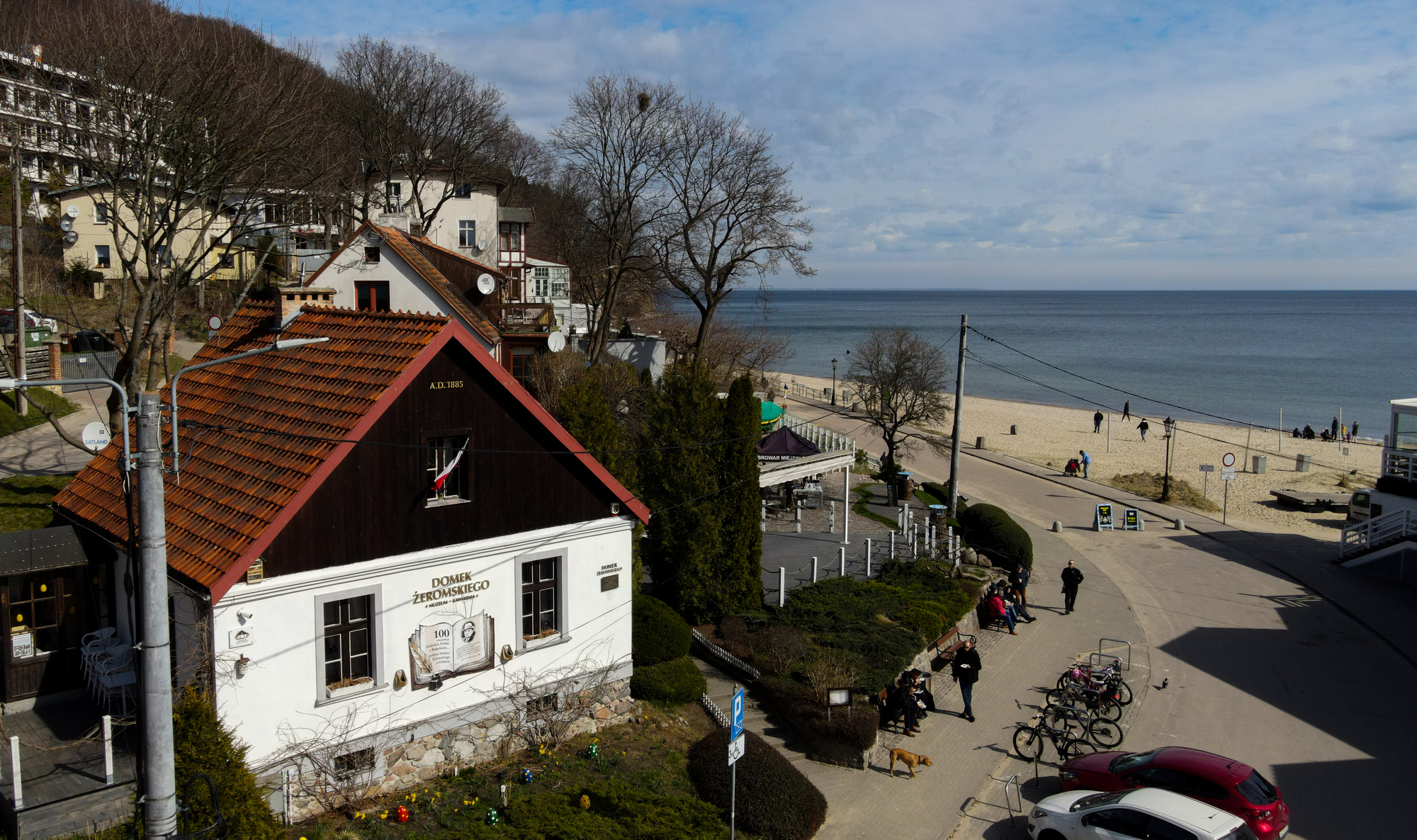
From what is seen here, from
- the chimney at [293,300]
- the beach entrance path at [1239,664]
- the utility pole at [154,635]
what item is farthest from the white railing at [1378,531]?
the utility pole at [154,635]

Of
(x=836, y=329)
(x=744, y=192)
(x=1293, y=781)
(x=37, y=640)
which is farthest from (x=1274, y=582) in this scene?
(x=836, y=329)

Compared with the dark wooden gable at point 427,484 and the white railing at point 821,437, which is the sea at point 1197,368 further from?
the dark wooden gable at point 427,484

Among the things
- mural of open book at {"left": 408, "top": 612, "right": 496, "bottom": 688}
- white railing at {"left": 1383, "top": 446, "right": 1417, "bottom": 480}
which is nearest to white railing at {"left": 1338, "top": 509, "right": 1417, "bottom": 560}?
white railing at {"left": 1383, "top": 446, "right": 1417, "bottom": 480}

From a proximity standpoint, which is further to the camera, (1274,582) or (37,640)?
(1274,582)

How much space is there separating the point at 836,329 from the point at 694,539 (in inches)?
6919

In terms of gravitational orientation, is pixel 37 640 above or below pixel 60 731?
above

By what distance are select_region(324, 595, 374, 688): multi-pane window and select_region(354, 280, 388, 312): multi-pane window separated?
1911 cm

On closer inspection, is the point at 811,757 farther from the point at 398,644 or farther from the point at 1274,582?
the point at 1274,582

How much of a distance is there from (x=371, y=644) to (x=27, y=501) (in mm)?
12078

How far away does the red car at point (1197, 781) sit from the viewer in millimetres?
13602

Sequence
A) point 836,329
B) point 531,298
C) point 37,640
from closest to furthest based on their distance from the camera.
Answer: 1. point 37,640
2. point 531,298
3. point 836,329

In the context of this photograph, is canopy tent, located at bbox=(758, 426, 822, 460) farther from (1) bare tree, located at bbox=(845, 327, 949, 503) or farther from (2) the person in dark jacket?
(2) the person in dark jacket

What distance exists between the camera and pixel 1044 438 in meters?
61.8

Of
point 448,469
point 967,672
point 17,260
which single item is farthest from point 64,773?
point 17,260
